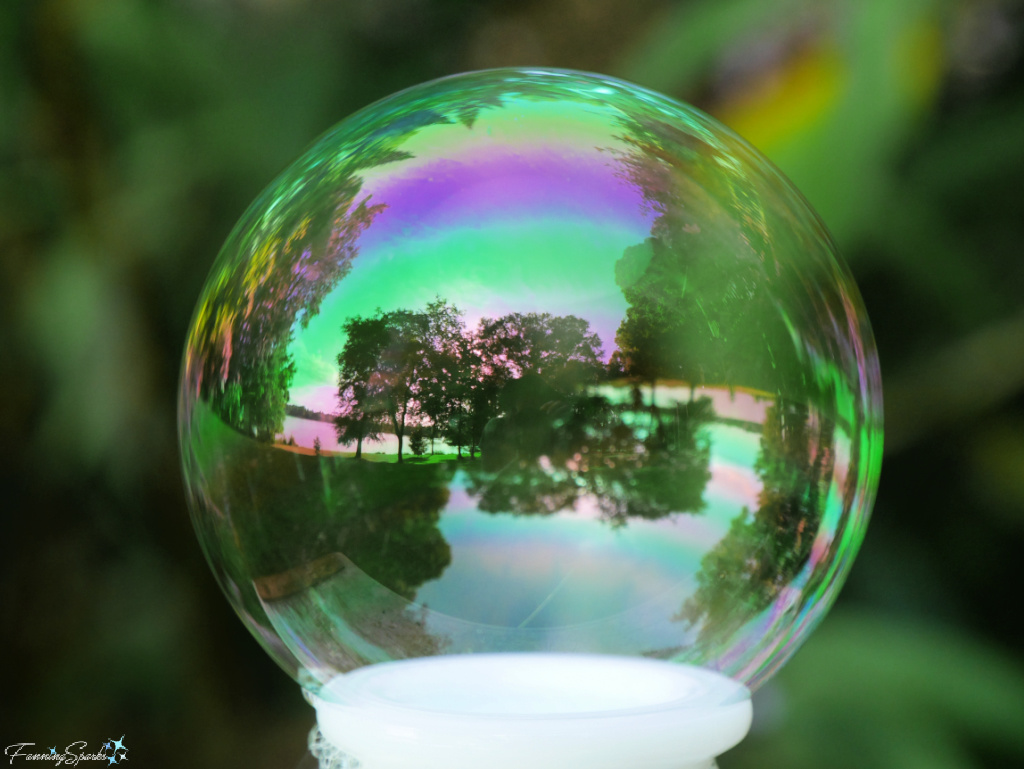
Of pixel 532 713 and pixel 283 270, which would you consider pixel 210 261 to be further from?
pixel 532 713

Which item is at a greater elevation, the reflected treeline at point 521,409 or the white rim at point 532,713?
the reflected treeline at point 521,409

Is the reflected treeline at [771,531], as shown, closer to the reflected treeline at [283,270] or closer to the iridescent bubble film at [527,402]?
the iridescent bubble film at [527,402]

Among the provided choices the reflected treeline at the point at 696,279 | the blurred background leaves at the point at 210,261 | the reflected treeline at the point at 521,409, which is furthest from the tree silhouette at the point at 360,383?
the blurred background leaves at the point at 210,261

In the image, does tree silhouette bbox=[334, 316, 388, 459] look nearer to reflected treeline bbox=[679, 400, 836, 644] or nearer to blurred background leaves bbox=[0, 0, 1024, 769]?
reflected treeline bbox=[679, 400, 836, 644]

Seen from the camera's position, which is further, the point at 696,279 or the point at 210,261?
the point at 210,261

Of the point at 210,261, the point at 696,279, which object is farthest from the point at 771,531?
the point at 210,261

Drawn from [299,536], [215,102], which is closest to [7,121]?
[215,102]

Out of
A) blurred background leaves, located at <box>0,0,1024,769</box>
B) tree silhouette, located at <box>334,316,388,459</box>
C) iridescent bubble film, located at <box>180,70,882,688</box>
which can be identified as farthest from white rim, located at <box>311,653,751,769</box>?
blurred background leaves, located at <box>0,0,1024,769</box>
